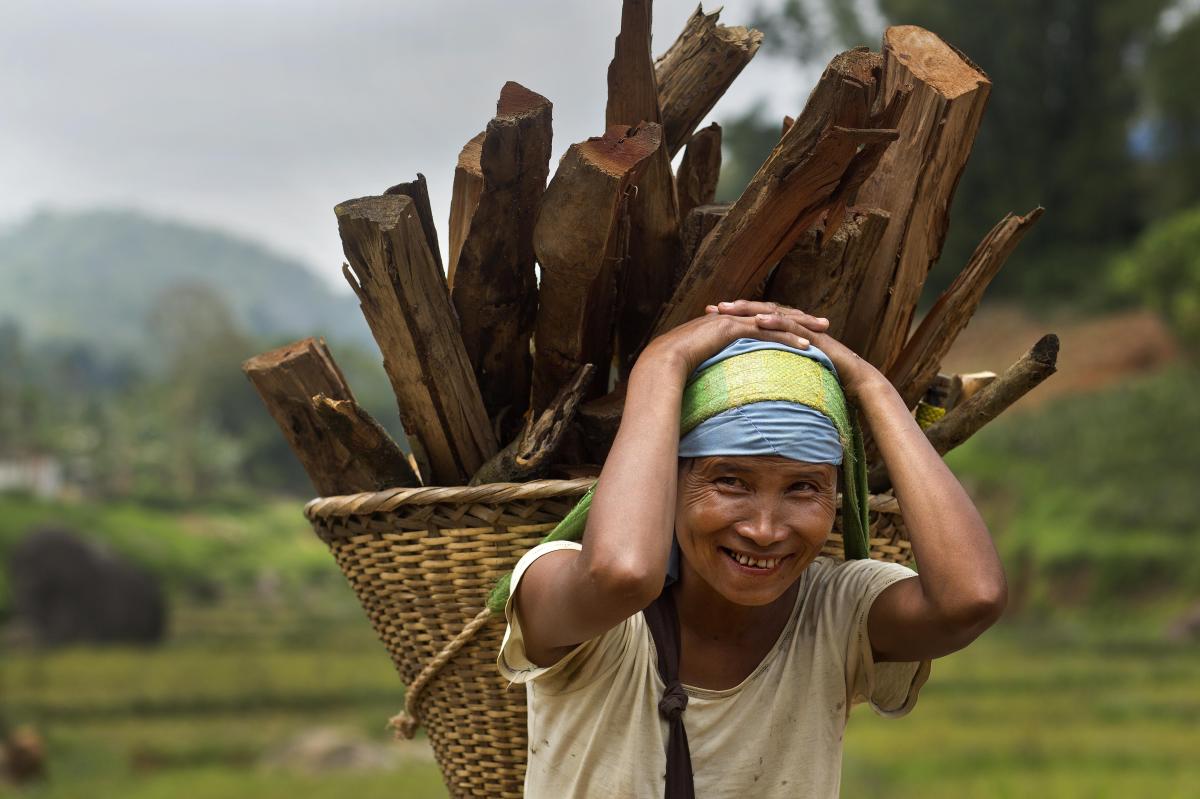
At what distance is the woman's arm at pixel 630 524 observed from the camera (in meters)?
1.50

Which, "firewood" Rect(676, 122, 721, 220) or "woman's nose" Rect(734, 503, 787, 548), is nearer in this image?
"woman's nose" Rect(734, 503, 787, 548)

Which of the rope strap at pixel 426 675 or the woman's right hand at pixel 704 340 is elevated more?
the woman's right hand at pixel 704 340

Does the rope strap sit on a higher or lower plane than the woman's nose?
lower

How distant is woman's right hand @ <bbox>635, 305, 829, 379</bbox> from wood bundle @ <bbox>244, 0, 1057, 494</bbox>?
0.60ft

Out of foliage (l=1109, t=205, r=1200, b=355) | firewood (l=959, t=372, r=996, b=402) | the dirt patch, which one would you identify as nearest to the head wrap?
firewood (l=959, t=372, r=996, b=402)

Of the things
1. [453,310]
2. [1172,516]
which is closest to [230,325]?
[1172,516]

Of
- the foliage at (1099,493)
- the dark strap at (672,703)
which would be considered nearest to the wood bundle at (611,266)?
the dark strap at (672,703)

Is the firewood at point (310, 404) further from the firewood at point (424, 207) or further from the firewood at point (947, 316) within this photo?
the firewood at point (947, 316)

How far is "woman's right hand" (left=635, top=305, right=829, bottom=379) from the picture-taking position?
1.67 metres

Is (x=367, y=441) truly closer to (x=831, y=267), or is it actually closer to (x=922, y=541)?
(x=831, y=267)

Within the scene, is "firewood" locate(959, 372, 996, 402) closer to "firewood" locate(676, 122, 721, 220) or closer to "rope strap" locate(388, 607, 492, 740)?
"firewood" locate(676, 122, 721, 220)

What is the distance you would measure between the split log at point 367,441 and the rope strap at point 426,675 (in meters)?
0.30

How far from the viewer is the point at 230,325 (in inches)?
1391

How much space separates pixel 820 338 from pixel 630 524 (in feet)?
1.35
